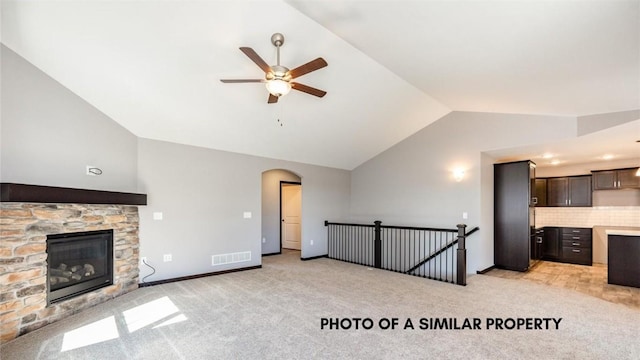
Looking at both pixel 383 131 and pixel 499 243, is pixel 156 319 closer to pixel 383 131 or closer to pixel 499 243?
pixel 383 131

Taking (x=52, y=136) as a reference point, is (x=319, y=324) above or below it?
below

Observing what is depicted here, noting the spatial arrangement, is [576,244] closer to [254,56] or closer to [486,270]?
[486,270]

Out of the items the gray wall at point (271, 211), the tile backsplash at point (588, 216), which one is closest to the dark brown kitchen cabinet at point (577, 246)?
the tile backsplash at point (588, 216)

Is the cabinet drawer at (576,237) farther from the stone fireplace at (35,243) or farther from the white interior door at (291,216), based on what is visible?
the stone fireplace at (35,243)

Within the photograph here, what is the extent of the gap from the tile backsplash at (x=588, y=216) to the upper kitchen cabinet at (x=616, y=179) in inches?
20.5

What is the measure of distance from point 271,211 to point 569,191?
23.7 ft

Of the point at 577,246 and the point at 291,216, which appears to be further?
the point at 291,216

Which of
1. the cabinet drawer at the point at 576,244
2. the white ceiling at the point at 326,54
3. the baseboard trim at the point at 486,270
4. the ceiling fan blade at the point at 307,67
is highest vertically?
the white ceiling at the point at 326,54

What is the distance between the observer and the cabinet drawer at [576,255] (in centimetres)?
612

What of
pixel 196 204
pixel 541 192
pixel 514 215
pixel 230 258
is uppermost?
pixel 541 192

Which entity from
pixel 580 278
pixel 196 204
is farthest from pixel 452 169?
pixel 196 204

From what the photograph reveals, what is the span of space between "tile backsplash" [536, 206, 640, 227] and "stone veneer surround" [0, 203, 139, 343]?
9.02 metres

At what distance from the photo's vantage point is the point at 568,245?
6.39 m

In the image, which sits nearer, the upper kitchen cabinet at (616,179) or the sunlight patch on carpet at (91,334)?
the sunlight patch on carpet at (91,334)
